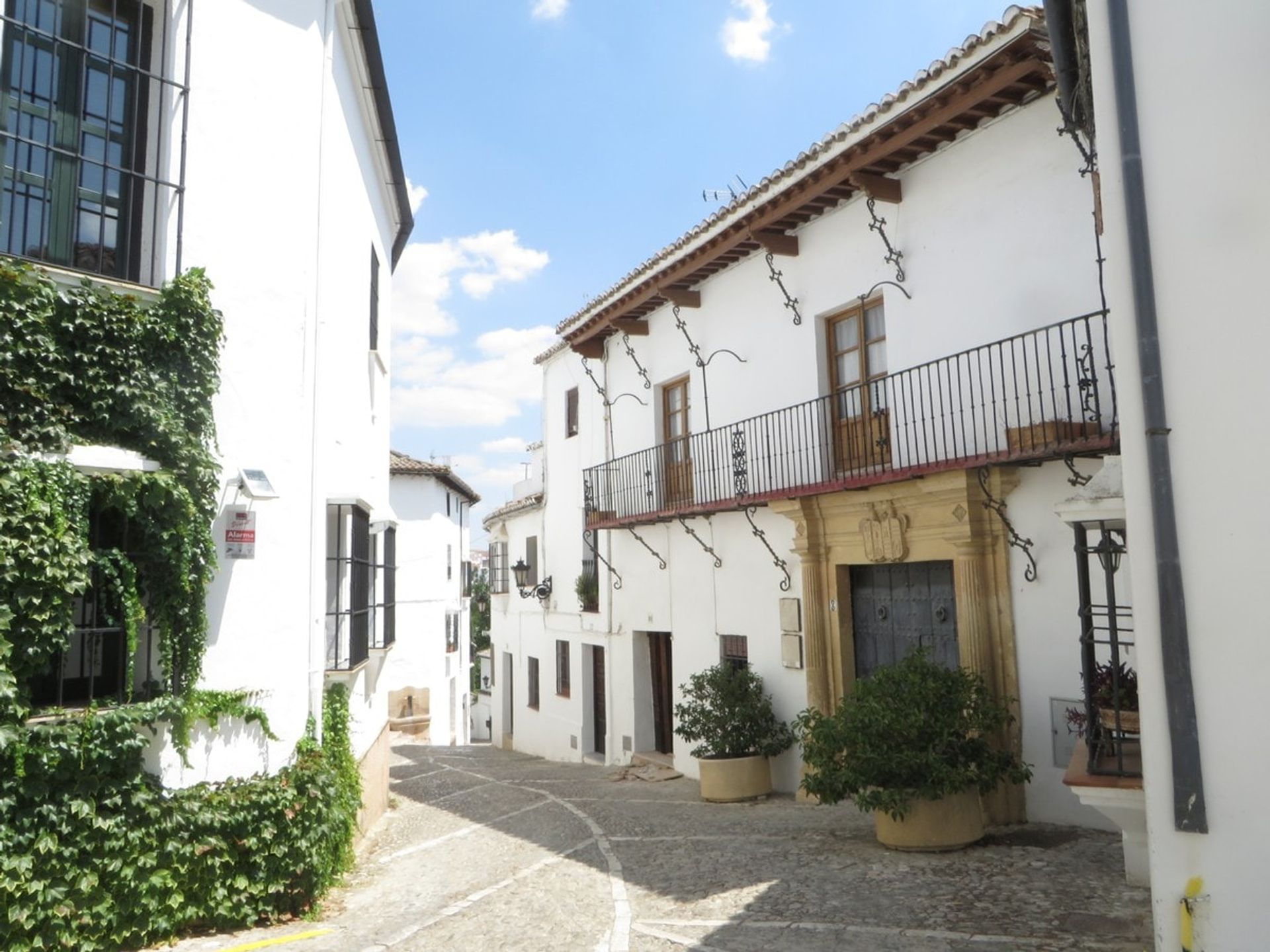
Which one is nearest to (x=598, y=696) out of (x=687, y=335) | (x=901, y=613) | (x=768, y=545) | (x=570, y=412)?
(x=570, y=412)

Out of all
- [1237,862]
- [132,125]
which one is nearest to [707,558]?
[132,125]

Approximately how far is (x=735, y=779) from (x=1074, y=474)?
509 cm

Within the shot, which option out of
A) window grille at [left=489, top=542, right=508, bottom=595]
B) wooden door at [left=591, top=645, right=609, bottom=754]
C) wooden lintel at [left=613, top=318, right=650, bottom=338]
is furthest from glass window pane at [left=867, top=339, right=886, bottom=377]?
window grille at [left=489, top=542, right=508, bottom=595]

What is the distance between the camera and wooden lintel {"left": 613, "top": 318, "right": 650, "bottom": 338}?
1481cm

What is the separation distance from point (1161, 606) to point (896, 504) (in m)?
5.58

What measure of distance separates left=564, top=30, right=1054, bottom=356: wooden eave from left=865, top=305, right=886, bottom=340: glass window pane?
129cm

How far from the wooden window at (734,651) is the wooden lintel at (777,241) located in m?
4.68

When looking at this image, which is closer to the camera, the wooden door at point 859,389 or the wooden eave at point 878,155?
the wooden eave at point 878,155

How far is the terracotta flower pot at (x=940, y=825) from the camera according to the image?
7.64 metres

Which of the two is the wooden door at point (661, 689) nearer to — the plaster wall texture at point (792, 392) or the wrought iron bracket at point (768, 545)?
the plaster wall texture at point (792, 392)

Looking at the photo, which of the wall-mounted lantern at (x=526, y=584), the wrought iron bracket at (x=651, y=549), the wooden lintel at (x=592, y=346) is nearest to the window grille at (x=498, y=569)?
the wall-mounted lantern at (x=526, y=584)

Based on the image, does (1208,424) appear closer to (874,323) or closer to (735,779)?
(874,323)

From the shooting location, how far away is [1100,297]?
8047 mm

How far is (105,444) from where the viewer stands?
6336 mm
